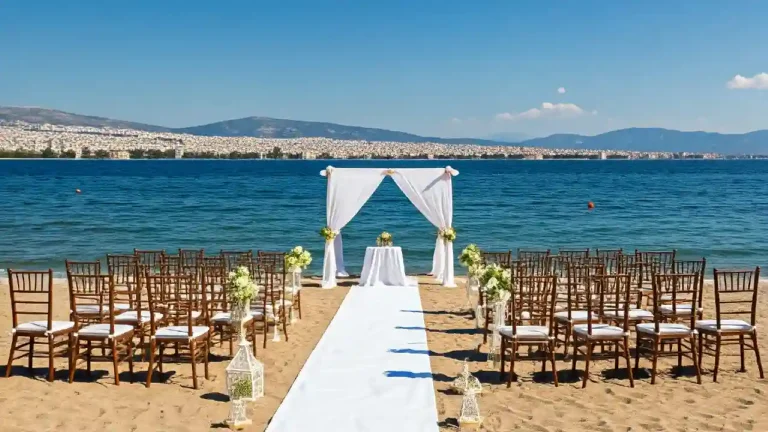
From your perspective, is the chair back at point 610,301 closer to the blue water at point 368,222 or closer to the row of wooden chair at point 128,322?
the row of wooden chair at point 128,322

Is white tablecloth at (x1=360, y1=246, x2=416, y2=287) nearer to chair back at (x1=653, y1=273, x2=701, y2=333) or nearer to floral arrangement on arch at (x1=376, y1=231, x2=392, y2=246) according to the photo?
floral arrangement on arch at (x1=376, y1=231, x2=392, y2=246)

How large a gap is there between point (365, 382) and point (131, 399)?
236 centimetres

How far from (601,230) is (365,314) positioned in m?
21.7

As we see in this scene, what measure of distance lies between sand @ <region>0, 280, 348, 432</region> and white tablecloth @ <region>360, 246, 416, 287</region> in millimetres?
5280

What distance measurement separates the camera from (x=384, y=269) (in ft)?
48.0

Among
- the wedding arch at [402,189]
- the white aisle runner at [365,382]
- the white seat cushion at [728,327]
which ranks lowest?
the white aisle runner at [365,382]

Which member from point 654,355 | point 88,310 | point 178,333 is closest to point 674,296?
point 654,355

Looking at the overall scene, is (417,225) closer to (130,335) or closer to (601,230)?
(601,230)

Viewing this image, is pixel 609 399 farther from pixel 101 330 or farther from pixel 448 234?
pixel 448 234

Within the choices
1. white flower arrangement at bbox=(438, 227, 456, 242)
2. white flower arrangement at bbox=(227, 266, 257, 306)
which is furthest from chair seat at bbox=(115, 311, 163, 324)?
white flower arrangement at bbox=(438, 227, 456, 242)

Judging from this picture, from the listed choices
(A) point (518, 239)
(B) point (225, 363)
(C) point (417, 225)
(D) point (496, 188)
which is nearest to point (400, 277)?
(B) point (225, 363)

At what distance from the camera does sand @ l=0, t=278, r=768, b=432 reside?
6484mm

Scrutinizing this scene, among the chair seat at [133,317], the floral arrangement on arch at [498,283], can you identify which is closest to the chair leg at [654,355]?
the floral arrangement on arch at [498,283]

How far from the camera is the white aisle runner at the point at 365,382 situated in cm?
639
